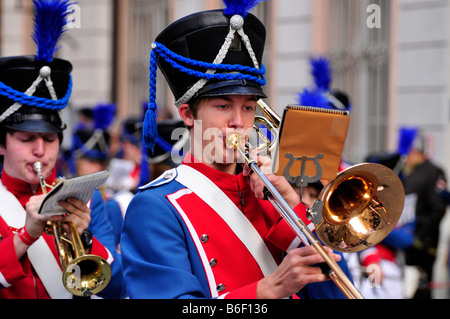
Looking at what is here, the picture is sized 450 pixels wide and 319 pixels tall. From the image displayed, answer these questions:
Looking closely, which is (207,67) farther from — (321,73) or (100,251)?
(321,73)

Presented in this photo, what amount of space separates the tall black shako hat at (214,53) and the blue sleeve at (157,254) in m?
0.44

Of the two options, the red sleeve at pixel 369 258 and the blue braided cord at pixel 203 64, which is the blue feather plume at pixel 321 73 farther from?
the blue braided cord at pixel 203 64

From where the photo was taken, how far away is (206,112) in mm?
2639

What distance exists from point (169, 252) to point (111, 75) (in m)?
10.3

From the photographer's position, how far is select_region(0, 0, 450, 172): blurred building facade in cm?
887

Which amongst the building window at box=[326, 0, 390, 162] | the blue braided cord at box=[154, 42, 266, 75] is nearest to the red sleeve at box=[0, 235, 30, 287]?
the blue braided cord at box=[154, 42, 266, 75]

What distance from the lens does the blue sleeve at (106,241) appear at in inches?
132

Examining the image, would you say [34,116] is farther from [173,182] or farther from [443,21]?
[443,21]

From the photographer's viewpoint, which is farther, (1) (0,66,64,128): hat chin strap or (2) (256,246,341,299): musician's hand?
(1) (0,66,64,128): hat chin strap

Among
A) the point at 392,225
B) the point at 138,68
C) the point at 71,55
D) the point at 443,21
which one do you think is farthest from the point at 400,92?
the point at 392,225

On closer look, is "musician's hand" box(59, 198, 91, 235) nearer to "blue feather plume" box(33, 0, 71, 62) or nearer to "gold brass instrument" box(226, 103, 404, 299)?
"blue feather plume" box(33, 0, 71, 62)

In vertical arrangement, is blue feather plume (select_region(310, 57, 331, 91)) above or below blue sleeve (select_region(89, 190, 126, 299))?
above

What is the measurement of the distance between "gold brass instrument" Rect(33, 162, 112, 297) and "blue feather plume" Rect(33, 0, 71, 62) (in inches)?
35.3

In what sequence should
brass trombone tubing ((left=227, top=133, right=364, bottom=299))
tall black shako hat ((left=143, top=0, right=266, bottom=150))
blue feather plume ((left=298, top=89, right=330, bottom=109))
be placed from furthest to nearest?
blue feather plume ((left=298, top=89, right=330, bottom=109)) < tall black shako hat ((left=143, top=0, right=266, bottom=150)) < brass trombone tubing ((left=227, top=133, right=364, bottom=299))
